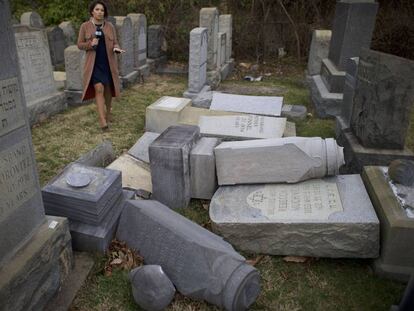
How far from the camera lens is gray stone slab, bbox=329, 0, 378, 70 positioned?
20.4 feet

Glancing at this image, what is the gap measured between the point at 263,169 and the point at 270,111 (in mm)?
2396

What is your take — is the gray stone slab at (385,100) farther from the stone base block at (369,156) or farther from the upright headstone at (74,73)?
the upright headstone at (74,73)

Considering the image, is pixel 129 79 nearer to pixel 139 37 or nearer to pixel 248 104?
pixel 139 37

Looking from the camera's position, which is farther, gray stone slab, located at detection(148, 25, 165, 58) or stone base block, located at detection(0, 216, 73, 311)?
gray stone slab, located at detection(148, 25, 165, 58)

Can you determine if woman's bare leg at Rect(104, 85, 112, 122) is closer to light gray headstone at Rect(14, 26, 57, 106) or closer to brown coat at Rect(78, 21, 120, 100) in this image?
brown coat at Rect(78, 21, 120, 100)

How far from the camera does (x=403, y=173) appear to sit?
307cm

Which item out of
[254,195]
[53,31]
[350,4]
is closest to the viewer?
[254,195]

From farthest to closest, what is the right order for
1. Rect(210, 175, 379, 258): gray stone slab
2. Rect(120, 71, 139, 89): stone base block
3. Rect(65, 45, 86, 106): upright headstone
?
Rect(120, 71, 139, 89): stone base block → Rect(65, 45, 86, 106): upright headstone → Rect(210, 175, 379, 258): gray stone slab

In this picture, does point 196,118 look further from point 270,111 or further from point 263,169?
point 263,169

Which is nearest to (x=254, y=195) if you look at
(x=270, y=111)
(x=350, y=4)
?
(x=270, y=111)

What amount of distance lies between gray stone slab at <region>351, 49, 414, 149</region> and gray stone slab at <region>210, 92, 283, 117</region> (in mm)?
1633

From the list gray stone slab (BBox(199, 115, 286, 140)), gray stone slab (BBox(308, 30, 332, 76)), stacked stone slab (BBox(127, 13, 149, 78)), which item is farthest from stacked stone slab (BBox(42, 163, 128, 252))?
gray stone slab (BBox(308, 30, 332, 76))

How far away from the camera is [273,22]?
11438mm

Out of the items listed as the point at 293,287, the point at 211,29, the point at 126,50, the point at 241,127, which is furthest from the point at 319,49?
the point at 293,287
